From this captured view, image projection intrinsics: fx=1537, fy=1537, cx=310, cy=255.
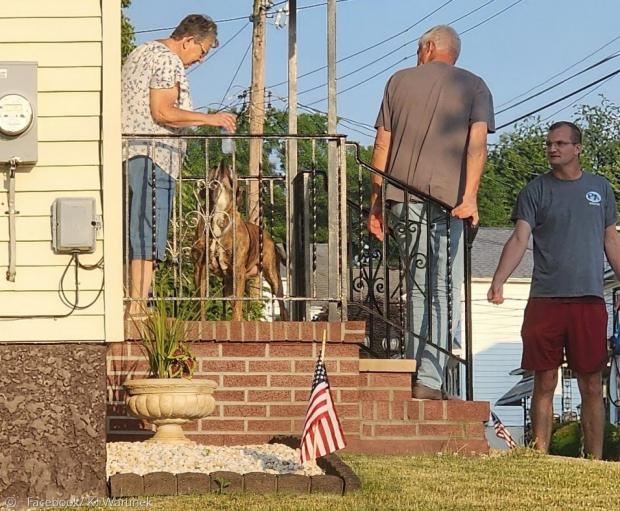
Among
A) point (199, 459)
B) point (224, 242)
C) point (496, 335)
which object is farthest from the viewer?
point (496, 335)

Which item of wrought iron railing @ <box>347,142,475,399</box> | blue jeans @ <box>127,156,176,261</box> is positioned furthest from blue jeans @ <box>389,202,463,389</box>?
blue jeans @ <box>127,156,176,261</box>

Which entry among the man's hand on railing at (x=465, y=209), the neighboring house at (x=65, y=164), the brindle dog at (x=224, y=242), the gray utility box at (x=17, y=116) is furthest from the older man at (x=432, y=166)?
the gray utility box at (x=17, y=116)

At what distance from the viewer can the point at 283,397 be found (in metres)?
8.40

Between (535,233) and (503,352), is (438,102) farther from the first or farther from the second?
(503,352)

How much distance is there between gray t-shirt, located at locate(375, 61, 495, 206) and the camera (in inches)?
344

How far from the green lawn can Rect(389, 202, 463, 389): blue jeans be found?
3.68ft

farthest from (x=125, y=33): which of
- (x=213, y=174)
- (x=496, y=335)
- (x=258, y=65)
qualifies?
Answer: (x=496, y=335)

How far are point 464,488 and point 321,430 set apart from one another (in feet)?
2.19

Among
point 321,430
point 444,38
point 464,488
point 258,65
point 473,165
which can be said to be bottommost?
point 464,488

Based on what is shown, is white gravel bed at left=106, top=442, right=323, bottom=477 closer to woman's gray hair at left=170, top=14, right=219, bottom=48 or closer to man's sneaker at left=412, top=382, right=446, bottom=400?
man's sneaker at left=412, top=382, right=446, bottom=400

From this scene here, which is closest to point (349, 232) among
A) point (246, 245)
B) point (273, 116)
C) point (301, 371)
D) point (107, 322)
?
point (246, 245)

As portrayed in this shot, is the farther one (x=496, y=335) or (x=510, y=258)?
(x=496, y=335)

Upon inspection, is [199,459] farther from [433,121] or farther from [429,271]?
[433,121]

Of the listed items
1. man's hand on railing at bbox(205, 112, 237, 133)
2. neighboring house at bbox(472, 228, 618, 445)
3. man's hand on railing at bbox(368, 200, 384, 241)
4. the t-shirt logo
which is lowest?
neighboring house at bbox(472, 228, 618, 445)
